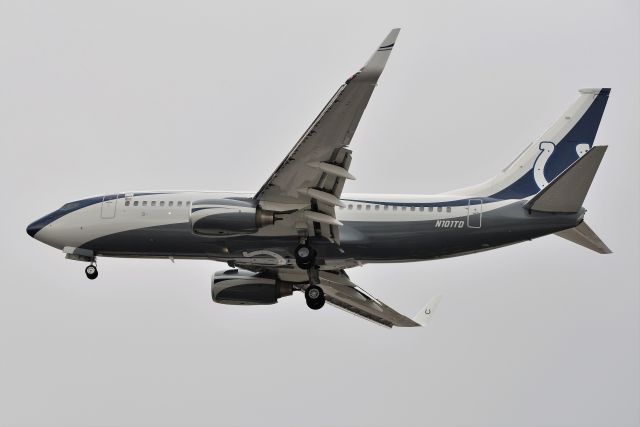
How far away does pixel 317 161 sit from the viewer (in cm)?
4634

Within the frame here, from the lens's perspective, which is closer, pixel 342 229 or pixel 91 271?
pixel 342 229

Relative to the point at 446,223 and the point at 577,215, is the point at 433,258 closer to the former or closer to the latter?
the point at 446,223

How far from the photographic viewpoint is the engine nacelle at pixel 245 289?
182 ft

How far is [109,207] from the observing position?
5394cm

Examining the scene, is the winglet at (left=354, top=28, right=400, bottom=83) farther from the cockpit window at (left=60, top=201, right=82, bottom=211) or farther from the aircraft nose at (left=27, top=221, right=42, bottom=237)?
the aircraft nose at (left=27, top=221, right=42, bottom=237)

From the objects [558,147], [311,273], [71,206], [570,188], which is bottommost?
[311,273]

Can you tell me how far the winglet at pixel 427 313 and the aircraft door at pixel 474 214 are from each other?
894 cm

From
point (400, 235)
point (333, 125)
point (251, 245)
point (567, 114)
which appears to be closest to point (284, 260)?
point (251, 245)

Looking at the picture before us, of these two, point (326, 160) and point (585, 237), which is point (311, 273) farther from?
point (585, 237)

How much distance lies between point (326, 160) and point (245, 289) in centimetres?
1150

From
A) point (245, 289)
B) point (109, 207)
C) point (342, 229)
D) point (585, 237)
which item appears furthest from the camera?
point (245, 289)

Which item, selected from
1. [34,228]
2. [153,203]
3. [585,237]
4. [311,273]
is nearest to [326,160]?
[311,273]

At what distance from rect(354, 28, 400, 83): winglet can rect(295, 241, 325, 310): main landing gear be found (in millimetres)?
11438

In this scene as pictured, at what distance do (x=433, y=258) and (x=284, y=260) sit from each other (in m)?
6.09
